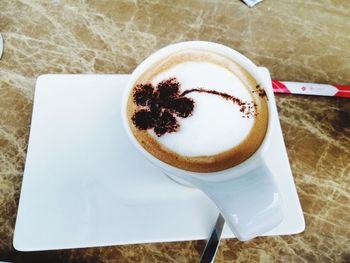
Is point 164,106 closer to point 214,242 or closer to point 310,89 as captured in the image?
point 214,242

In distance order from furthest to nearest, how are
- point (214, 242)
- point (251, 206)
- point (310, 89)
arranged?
1. point (310, 89)
2. point (214, 242)
3. point (251, 206)

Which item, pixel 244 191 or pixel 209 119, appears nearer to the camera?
pixel 244 191

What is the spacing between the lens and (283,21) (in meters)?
0.97

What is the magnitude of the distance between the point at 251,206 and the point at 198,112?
203 millimetres

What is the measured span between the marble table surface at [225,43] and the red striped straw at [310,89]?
14 mm

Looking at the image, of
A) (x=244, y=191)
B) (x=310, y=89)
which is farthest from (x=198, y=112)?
(x=310, y=89)

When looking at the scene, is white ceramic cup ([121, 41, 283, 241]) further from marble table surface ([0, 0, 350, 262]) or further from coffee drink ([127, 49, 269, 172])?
marble table surface ([0, 0, 350, 262])

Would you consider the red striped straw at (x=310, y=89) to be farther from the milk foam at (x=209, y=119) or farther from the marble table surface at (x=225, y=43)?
the milk foam at (x=209, y=119)

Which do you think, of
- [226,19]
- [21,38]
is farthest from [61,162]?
[226,19]

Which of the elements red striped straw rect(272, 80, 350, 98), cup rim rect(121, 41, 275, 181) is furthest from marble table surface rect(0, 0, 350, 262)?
cup rim rect(121, 41, 275, 181)

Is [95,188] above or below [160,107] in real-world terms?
below

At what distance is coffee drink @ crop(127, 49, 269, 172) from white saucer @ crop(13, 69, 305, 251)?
0.09 meters

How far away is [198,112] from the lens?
63cm

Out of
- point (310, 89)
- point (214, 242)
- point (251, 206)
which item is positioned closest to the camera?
point (251, 206)
